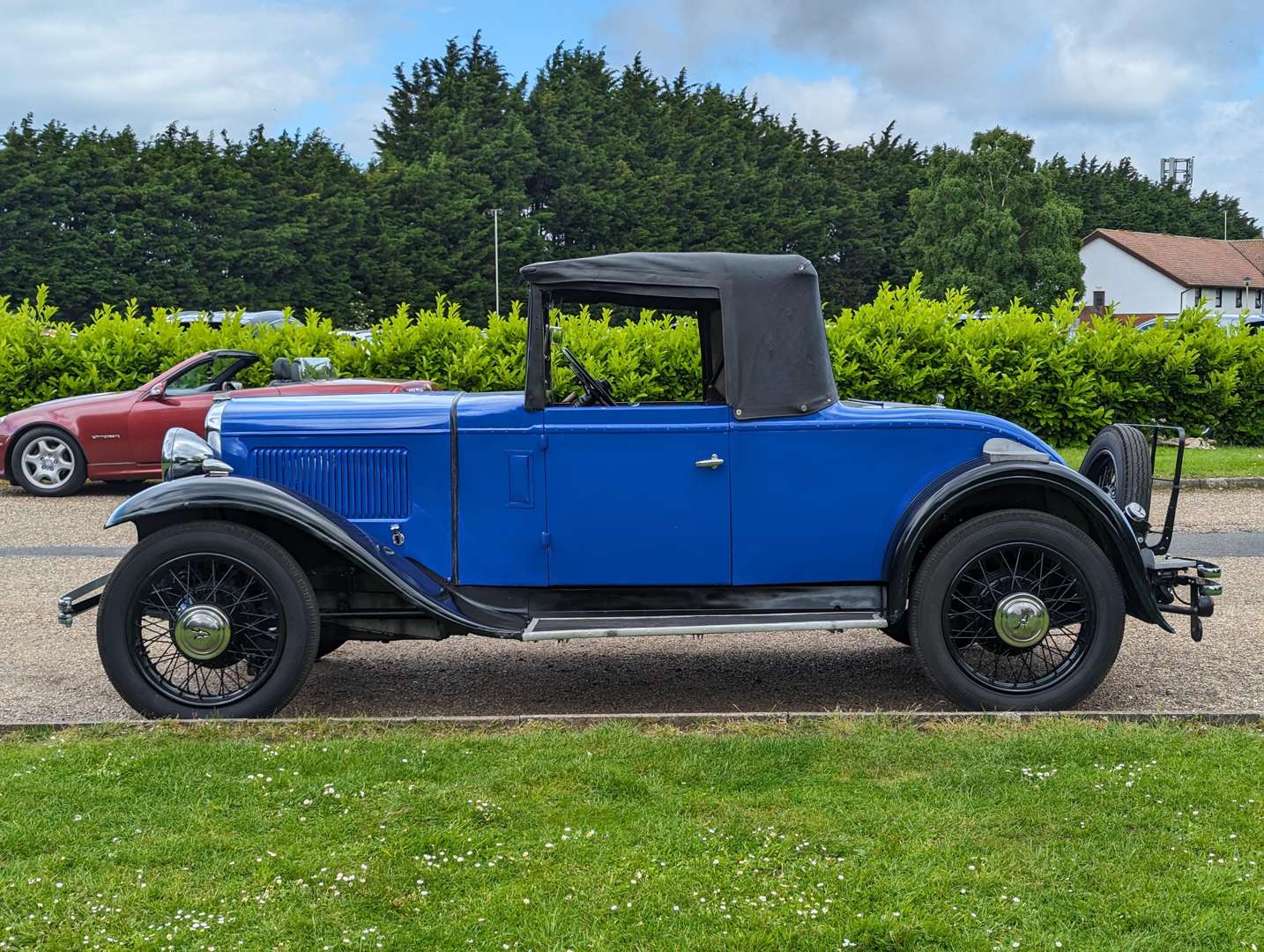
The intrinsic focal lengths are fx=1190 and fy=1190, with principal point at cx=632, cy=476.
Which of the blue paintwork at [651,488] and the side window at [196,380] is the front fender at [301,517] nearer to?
the blue paintwork at [651,488]

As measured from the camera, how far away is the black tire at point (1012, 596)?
17.0 feet

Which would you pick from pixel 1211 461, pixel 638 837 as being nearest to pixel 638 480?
pixel 638 837

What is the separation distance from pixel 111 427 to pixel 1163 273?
240 ft

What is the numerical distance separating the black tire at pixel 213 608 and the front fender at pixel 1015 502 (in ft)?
8.35

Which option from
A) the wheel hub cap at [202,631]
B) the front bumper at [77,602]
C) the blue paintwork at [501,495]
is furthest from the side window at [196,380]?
the blue paintwork at [501,495]

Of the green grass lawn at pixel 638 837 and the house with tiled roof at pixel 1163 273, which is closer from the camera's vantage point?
the green grass lawn at pixel 638 837

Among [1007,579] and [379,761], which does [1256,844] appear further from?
[379,761]

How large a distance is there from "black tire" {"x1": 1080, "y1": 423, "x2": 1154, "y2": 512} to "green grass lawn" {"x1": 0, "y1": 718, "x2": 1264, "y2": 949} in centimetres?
131

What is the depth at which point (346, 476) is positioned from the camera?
5395 millimetres

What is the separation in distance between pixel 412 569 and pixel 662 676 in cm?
154

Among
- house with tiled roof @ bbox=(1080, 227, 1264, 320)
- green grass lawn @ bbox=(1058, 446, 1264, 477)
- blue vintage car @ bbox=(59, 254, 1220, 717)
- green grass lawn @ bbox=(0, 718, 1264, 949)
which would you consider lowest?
green grass lawn @ bbox=(0, 718, 1264, 949)

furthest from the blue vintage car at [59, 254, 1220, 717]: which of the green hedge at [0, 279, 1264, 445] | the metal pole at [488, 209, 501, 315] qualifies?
the metal pole at [488, 209, 501, 315]

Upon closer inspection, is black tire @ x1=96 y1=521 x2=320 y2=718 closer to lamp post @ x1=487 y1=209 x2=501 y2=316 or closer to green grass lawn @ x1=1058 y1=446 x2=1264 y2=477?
green grass lawn @ x1=1058 y1=446 x2=1264 y2=477

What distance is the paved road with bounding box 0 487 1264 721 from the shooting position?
221 inches
